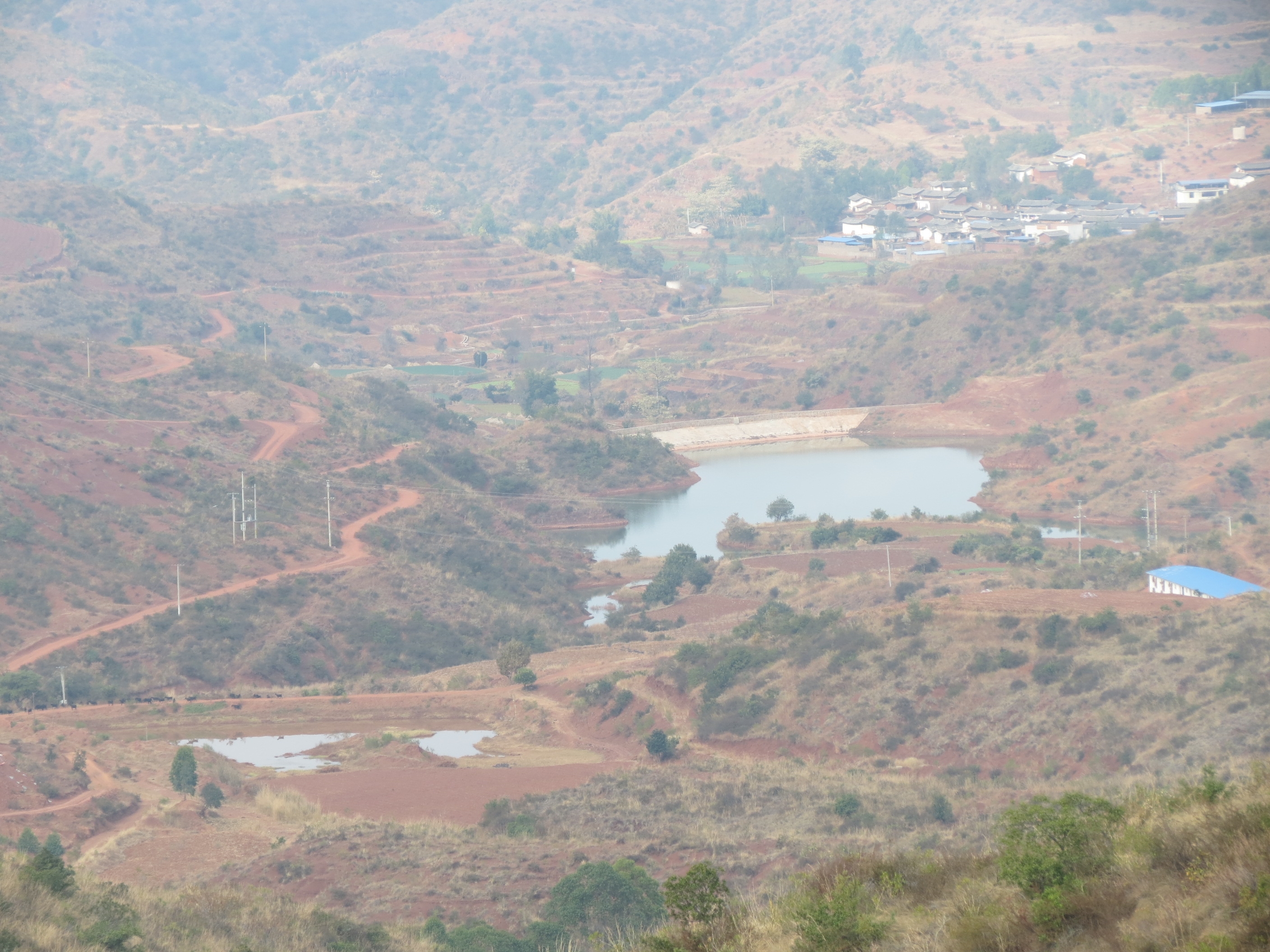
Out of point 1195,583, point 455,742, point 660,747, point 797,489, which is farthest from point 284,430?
point 1195,583

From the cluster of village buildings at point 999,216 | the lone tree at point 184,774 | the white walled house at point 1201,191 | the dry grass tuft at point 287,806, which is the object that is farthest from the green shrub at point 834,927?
the white walled house at point 1201,191

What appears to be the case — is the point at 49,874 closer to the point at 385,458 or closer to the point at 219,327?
the point at 385,458

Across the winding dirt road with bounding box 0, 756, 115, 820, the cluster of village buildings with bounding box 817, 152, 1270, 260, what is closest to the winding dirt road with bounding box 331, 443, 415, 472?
the winding dirt road with bounding box 0, 756, 115, 820

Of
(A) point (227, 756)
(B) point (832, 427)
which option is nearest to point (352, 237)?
(B) point (832, 427)

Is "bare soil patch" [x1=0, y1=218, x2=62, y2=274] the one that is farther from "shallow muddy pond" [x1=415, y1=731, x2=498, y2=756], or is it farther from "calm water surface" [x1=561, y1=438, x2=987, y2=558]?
"shallow muddy pond" [x1=415, y1=731, x2=498, y2=756]

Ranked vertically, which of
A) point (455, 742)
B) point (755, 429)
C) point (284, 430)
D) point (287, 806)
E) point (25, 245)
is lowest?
point (455, 742)

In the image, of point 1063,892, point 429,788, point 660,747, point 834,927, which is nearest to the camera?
point 1063,892
